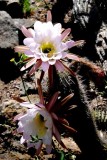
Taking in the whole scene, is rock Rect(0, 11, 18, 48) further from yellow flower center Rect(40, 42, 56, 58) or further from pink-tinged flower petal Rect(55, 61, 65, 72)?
pink-tinged flower petal Rect(55, 61, 65, 72)

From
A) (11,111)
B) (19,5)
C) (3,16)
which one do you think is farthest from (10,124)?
(19,5)

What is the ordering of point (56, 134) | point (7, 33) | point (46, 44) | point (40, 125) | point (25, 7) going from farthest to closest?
1. point (25, 7)
2. point (7, 33)
3. point (46, 44)
4. point (40, 125)
5. point (56, 134)

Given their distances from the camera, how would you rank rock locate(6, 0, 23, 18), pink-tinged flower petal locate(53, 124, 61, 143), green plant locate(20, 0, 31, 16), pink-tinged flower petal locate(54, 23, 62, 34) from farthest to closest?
Answer: rock locate(6, 0, 23, 18) < green plant locate(20, 0, 31, 16) < pink-tinged flower petal locate(54, 23, 62, 34) < pink-tinged flower petal locate(53, 124, 61, 143)

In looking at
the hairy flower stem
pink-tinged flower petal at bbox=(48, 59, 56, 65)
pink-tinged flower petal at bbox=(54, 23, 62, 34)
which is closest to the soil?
the hairy flower stem

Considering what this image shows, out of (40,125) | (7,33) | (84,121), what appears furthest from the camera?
(7,33)

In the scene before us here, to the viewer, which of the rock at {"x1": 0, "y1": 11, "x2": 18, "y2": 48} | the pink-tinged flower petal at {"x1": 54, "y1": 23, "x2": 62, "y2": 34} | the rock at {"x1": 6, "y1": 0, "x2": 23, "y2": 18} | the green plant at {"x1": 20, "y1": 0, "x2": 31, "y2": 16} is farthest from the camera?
the rock at {"x1": 6, "y1": 0, "x2": 23, "y2": 18}

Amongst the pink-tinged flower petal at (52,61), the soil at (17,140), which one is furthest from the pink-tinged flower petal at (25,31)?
the soil at (17,140)

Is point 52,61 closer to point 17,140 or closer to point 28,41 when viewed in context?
point 28,41

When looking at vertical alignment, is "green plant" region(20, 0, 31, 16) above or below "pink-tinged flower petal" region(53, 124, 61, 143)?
above

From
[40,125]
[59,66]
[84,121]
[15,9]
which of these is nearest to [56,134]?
[40,125]

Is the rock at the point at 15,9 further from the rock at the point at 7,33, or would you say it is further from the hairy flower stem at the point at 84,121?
the hairy flower stem at the point at 84,121
